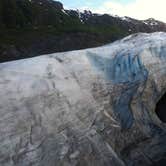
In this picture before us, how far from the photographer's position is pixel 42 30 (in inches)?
2160

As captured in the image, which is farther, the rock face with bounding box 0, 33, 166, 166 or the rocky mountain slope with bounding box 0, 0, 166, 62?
the rocky mountain slope with bounding box 0, 0, 166, 62

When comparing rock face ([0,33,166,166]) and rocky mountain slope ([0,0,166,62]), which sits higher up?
rock face ([0,33,166,166])

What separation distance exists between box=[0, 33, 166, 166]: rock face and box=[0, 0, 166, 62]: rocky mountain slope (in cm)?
3727

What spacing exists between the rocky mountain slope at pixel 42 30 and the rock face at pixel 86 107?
3727cm

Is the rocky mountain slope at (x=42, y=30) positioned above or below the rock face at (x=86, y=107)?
below

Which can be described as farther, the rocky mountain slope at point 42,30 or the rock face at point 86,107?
the rocky mountain slope at point 42,30

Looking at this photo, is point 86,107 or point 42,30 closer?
point 86,107

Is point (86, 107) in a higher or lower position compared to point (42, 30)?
higher

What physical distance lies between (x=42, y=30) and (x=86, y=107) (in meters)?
50.8

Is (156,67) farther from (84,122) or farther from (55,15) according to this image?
(55,15)

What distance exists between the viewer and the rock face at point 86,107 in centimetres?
432

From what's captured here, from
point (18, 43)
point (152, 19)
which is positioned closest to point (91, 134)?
point (18, 43)

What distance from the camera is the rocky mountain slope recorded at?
4742 cm

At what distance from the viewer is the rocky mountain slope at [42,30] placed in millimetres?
47425
